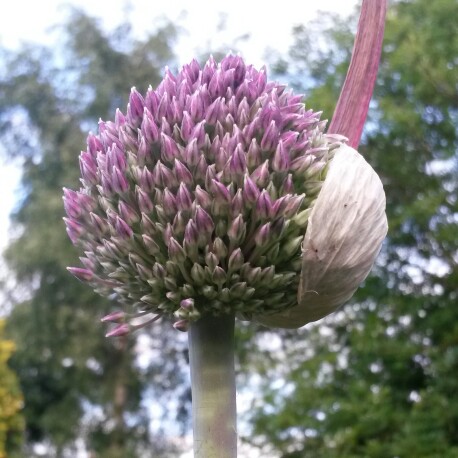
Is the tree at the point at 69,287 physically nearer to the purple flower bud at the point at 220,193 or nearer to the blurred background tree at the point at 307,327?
the blurred background tree at the point at 307,327

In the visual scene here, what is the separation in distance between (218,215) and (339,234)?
166 millimetres

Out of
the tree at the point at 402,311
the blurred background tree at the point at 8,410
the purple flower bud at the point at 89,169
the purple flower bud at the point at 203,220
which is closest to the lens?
the purple flower bud at the point at 203,220

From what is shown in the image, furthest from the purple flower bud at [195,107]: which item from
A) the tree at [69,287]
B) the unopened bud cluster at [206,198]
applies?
the tree at [69,287]

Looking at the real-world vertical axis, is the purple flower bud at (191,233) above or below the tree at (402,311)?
above

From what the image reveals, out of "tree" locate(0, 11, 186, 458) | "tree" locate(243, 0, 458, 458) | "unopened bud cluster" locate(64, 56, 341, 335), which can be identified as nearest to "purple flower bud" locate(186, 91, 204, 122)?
"unopened bud cluster" locate(64, 56, 341, 335)

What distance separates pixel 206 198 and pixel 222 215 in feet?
0.10

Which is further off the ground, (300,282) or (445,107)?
(300,282)

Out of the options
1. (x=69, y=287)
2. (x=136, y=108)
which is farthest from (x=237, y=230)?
(x=69, y=287)

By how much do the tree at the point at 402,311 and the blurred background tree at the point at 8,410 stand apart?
2285mm

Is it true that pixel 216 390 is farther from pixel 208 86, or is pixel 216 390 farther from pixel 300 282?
pixel 208 86

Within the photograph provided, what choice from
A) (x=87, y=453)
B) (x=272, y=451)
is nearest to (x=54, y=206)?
(x=87, y=453)

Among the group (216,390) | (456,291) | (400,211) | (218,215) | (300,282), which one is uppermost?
(218,215)

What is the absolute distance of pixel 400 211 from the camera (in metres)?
5.68

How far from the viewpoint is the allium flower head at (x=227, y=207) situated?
947 millimetres
